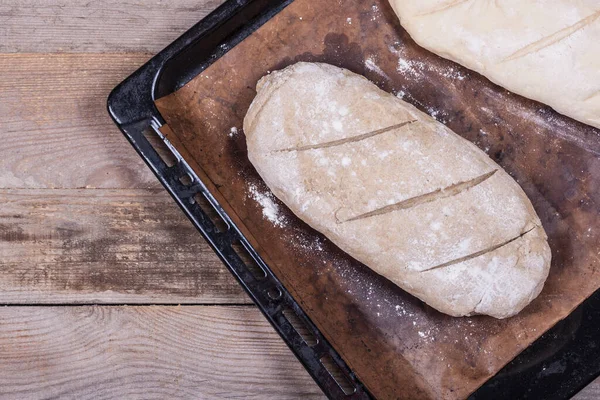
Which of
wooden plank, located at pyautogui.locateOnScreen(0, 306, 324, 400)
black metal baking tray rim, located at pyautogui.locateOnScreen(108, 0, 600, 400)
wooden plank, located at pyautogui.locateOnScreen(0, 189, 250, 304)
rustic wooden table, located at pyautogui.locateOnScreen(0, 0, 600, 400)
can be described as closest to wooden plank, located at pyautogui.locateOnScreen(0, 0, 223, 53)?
rustic wooden table, located at pyautogui.locateOnScreen(0, 0, 600, 400)

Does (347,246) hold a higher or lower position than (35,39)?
lower

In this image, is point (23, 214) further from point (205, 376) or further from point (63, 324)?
point (205, 376)

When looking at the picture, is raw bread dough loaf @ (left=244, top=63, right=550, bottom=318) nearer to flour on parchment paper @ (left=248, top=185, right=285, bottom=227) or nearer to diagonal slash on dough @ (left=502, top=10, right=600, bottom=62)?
flour on parchment paper @ (left=248, top=185, right=285, bottom=227)

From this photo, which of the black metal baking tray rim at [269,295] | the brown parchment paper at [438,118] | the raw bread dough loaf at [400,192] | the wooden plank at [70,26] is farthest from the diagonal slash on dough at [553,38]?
the wooden plank at [70,26]

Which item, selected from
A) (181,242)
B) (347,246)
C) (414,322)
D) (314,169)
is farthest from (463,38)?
(181,242)

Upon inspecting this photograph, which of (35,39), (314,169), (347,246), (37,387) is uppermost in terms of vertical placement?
(35,39)

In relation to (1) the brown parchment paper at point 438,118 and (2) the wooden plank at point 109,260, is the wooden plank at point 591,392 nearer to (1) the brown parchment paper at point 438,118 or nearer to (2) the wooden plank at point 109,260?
(1) the brown parchment paper at point 438,118

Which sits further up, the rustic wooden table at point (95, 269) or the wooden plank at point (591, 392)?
the rustic wooden table at point (95, 269)
